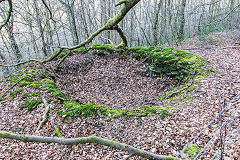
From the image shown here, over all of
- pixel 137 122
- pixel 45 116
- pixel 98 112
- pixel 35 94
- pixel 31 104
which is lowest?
pixel 137 122

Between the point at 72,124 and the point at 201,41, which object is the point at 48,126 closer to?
the point at 72,124

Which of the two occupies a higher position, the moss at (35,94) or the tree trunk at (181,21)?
the tree trunk at (181,21)

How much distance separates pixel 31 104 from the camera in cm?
521

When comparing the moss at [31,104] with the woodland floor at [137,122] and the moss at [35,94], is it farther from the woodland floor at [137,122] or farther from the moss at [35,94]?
the moss at [35,94]

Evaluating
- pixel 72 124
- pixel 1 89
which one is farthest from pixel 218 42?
pixel 1 89

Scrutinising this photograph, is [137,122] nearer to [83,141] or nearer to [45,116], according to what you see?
[83,141]

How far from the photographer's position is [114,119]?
461cm

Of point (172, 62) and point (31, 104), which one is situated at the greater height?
point (172, 62)

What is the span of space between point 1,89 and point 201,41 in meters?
14.3

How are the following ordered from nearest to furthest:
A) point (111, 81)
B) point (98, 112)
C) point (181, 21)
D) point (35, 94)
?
point (98, 112), point (35, 94), point (111, 81), point (181, 21)

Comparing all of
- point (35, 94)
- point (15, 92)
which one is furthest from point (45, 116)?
point (15, 92)

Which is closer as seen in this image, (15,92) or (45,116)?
(45,116)

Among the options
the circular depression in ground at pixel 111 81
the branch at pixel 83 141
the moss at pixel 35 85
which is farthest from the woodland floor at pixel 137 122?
the branch at pixel 83 141

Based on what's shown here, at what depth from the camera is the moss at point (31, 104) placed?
5.14 m
